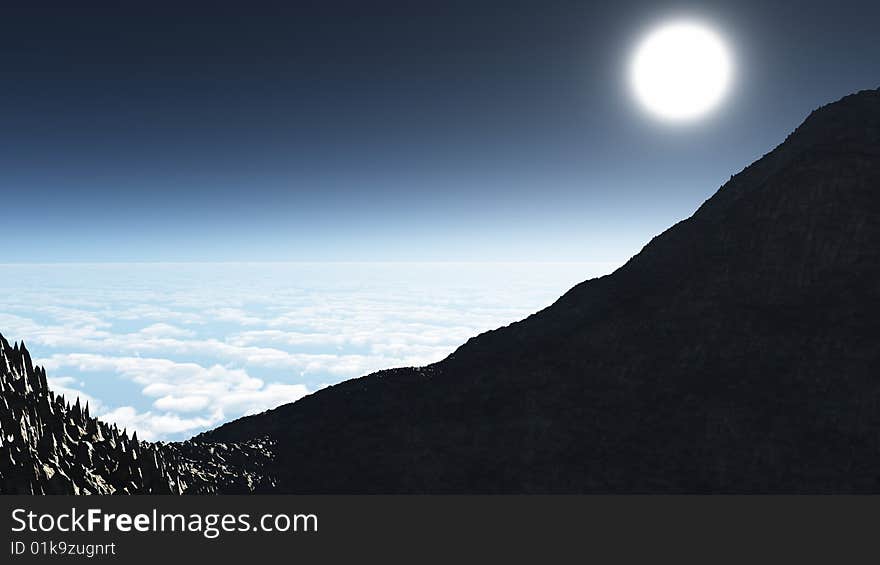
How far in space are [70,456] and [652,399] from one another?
138 ft

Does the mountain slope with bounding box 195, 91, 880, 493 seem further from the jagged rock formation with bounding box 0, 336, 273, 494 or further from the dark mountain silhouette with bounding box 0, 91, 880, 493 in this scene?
the jagged rock formation with bounding box 0, 336, 273, 494

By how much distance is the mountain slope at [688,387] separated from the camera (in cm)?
3516

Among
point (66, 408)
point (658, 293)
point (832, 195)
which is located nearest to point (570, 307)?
point (658, 293)

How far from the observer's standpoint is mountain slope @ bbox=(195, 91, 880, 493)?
35156 millimetres

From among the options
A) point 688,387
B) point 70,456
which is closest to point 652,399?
point 688,387

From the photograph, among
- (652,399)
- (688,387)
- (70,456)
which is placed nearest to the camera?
(70,456)

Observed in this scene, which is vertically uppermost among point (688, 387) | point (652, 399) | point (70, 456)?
point (70, 456)

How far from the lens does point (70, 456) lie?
25.1 metres

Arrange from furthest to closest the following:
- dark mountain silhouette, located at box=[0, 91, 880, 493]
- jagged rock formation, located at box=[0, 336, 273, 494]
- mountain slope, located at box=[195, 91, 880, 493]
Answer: mountain slope, located at box=[195, 91, 880, 493], dark mountain silhouette, located at box=[0, 91, 880, 493], jagged rock formation, located at box=[0, 336, 273, 494]

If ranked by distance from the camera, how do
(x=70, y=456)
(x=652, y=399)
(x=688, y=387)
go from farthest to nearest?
1. (x=652, y=399)
2. (x=688, y=387)
3. (x=70, y=456)

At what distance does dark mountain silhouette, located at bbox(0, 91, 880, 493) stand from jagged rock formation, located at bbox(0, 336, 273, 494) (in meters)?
0.15

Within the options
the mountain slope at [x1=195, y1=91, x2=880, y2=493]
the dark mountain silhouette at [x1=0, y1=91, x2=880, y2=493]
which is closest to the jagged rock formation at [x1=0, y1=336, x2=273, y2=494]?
the dark mountain silhouette at [x1=0, y1=91, x2=880, y2=493]

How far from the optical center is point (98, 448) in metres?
27.5

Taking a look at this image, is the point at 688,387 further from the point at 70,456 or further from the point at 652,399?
the point at 70,456
